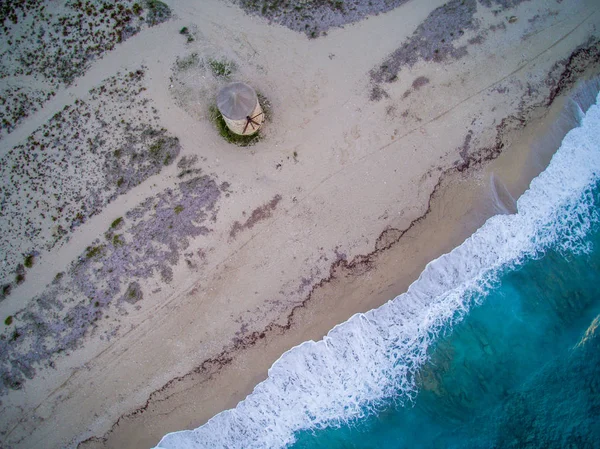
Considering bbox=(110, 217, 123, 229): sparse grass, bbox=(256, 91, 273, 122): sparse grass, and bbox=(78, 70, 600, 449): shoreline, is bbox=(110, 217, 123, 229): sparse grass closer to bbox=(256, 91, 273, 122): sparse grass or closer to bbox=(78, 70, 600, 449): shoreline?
bbox=(78, 70, 600, 449): shoreline

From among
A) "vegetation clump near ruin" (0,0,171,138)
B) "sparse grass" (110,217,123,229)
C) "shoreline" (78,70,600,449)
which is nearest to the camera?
"shoreline" (78,70,600,449)

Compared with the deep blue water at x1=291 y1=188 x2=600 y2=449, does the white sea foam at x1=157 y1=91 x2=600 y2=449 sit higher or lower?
higher

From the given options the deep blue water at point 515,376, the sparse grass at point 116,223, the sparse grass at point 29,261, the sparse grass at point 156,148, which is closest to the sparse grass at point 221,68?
the sparse grass at point 156,148

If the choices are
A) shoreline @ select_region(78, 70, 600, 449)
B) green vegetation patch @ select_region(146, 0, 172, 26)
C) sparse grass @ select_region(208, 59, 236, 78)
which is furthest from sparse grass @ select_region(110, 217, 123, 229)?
green vegetation patch @ select_region(146, 0, 172, 26)

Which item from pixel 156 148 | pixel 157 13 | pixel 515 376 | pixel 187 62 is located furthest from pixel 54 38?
pixel 515 376

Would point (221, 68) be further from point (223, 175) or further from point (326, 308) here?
point (326, 308)

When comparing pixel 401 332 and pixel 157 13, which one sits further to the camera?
pixel 157 13

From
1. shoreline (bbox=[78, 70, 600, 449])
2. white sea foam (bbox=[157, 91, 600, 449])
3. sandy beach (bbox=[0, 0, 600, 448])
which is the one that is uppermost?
sandy beach (bbox=[0, 0, 600, 448])
